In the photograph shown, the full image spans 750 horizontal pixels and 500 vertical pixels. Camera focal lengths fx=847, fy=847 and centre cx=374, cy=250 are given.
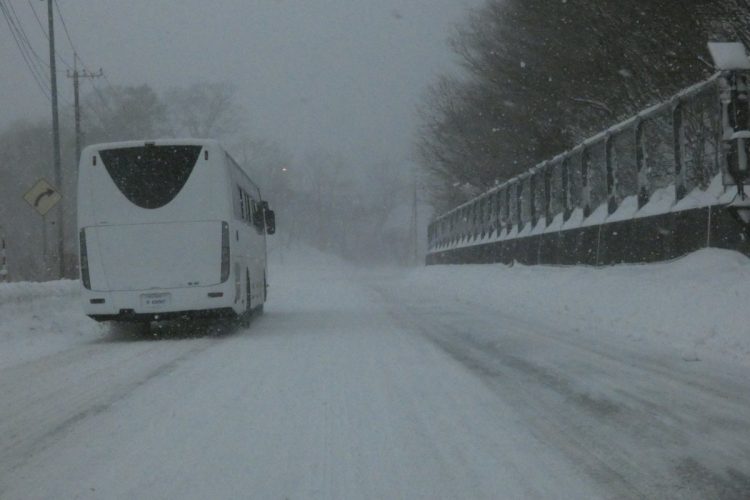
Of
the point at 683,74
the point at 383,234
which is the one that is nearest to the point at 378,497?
the point at 683,74

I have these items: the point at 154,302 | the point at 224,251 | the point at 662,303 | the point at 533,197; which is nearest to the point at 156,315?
the point at 154,302

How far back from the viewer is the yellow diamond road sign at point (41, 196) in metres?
22.2

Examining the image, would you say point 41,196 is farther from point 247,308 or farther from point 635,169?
point 635,169

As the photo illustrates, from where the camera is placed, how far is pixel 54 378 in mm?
8547

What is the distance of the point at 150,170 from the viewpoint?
42.7ft

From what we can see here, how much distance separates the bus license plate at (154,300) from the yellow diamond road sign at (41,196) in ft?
35.5

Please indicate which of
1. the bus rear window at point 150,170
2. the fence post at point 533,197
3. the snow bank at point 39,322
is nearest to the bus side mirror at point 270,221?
the snow bank at point 39,322

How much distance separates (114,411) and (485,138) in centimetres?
3571

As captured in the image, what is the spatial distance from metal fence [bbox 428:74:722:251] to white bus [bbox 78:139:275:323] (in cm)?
677

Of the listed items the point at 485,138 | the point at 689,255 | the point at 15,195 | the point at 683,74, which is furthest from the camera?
the point at 15,195

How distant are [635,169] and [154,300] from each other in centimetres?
829

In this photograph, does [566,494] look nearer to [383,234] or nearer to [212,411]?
[212,411]

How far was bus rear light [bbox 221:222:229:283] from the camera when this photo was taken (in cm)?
1294

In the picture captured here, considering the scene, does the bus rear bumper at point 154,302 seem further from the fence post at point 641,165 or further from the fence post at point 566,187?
the fence post at point 566,187
